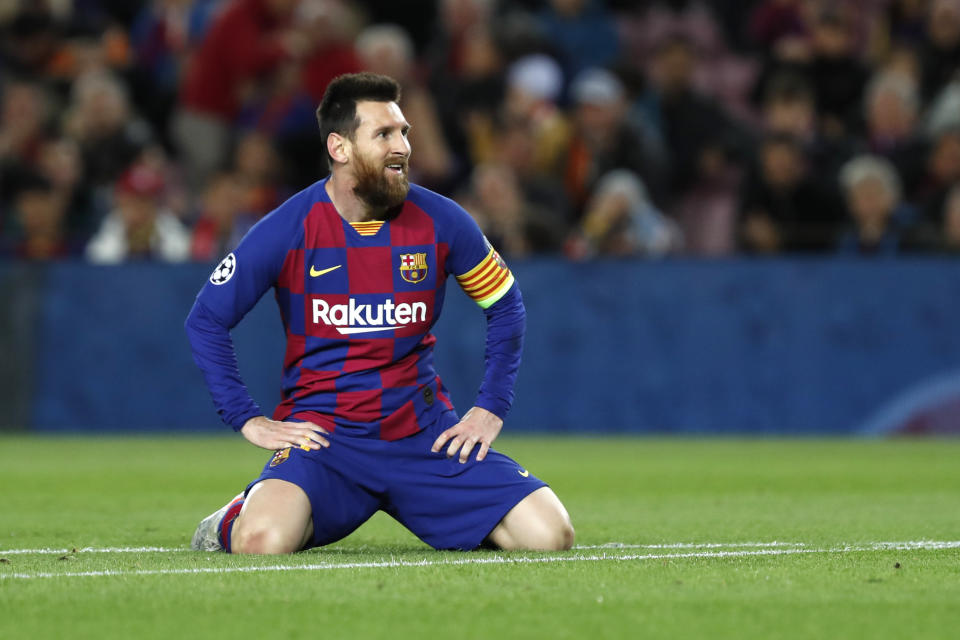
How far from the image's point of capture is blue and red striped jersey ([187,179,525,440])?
6371mm

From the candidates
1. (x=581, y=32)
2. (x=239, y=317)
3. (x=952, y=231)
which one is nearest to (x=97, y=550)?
(x=239, y=317)

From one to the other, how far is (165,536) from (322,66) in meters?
9.77

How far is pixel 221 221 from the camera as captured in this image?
1509 cm

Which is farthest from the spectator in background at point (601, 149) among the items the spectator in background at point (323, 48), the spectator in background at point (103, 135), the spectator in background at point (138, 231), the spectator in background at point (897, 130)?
the spectator in background at point (103, 135)

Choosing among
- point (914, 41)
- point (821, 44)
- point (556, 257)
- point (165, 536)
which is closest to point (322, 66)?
point (556, 257)

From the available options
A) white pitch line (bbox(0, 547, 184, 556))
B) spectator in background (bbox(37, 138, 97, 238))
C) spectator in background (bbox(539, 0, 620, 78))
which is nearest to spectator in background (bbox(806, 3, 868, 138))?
spectator in background (bbox(539, 0, 620, 78))

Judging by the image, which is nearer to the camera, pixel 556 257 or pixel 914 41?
pixel 556 257

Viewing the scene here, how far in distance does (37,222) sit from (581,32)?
640 cm

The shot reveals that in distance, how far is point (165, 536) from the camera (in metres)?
7.12

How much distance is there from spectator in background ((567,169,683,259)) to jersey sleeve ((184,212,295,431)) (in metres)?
8.21

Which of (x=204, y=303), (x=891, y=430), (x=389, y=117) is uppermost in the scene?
(x=389, y=117)

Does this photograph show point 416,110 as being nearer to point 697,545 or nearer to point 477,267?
point 477,267

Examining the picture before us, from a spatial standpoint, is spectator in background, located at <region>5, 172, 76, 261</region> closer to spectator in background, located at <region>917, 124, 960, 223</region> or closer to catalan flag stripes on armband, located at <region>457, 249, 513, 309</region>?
spectator in background, located at <region>917, 124, 960, 223</region>

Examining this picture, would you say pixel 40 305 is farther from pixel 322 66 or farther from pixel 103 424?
pixel 322 66
